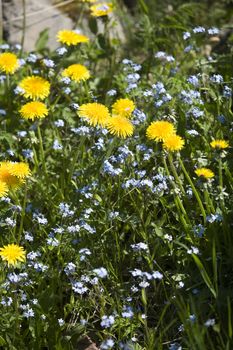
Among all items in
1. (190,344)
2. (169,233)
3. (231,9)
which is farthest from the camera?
(231,9)

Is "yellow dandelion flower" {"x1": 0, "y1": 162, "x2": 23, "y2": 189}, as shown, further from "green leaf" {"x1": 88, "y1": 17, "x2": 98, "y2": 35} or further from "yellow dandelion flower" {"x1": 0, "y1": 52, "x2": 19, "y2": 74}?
"green leaf" {"x1": 88, "y1": 17, "x2": 98, "y2": 35}

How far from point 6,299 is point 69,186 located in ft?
2.63

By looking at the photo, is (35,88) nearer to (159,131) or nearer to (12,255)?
(159,131)

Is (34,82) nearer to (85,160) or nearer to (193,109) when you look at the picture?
(85,160)

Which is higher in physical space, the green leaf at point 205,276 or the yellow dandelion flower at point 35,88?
the yellow dandelion flower at point 35,88

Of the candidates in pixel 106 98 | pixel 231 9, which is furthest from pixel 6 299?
pixel 231 9

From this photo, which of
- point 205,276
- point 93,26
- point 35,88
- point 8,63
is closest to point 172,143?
point 205,276

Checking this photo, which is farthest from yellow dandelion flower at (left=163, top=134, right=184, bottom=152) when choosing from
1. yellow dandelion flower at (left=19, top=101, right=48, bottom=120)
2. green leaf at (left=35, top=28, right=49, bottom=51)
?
green leaf at (left=35, top=28, right=49, bottom=51)

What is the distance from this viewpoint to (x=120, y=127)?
9.71ft

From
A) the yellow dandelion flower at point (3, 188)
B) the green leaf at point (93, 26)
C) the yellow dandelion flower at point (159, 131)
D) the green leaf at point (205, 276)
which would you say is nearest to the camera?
the green leaf at point (205, 276)

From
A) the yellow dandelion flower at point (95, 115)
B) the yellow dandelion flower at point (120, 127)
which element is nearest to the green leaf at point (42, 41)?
the yellow dandelion flower at point (95, 115)

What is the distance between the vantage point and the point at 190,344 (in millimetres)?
2381

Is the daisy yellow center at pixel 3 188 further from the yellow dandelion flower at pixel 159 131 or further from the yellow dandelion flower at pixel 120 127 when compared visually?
the yellow dandelion flower at pixel 159 131

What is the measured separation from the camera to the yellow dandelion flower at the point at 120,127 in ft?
9.71
